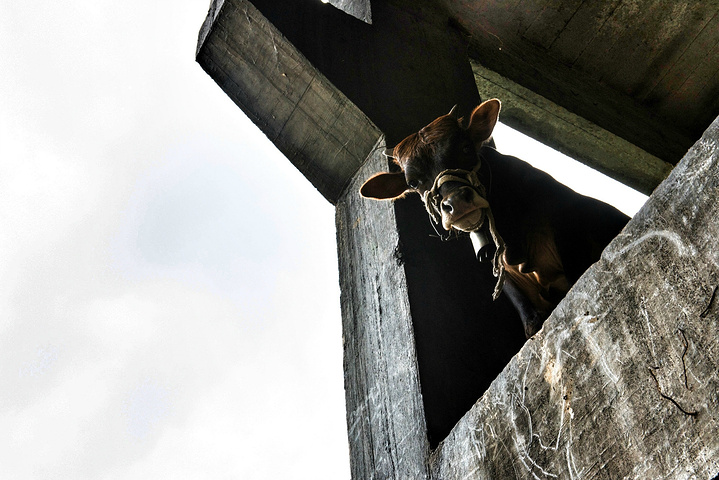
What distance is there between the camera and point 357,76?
3.82 m

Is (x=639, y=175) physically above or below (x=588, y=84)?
below

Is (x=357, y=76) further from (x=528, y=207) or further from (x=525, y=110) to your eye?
(x=525, y=110)

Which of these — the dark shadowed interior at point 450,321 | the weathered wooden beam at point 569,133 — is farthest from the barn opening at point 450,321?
the weathered wooden beam at point 569,133

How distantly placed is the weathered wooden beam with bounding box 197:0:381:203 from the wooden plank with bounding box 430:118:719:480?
2.04 metres

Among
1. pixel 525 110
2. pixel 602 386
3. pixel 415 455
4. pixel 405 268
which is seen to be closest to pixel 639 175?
pixel 525 110

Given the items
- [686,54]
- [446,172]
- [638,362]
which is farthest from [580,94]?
[638,362]

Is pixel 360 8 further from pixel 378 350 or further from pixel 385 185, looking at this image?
pixel 378 350

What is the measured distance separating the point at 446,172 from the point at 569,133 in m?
2.64

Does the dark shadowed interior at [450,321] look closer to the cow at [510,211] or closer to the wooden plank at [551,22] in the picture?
the cow at [510,211]

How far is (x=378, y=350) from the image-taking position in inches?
118

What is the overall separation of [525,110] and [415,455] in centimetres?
322

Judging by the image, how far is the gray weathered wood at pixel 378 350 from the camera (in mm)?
2604

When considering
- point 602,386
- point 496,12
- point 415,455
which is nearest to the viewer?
point 602,386

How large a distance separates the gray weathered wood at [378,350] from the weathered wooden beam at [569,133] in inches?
63.6
